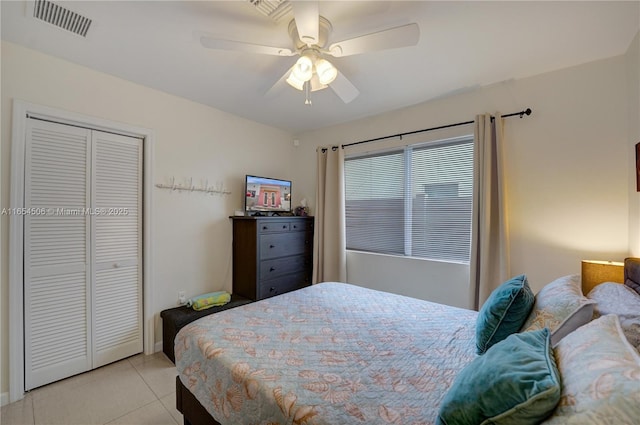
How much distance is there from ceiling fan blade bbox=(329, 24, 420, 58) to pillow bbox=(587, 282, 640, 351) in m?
1.58

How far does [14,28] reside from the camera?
Answer: 1759 millimetres

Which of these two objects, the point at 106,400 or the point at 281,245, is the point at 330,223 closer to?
the point at 281,245

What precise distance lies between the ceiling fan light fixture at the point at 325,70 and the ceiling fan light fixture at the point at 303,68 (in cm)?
7

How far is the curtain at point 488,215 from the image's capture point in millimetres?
2379

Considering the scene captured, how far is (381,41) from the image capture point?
4.90 feet

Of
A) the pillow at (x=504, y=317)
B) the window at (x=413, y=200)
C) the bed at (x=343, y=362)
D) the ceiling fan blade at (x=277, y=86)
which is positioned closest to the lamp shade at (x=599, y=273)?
the bed at (x=343, y=362)

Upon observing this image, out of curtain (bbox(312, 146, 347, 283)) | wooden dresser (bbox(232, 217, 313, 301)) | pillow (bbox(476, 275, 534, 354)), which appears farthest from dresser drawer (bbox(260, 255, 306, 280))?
pillow (bbox(476, 275, 534, 354))

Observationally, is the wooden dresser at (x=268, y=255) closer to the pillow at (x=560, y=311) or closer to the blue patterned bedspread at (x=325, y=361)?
the blue patterned bedspread at (x=325, y=361)

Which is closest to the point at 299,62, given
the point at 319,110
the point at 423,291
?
the point at 319,110

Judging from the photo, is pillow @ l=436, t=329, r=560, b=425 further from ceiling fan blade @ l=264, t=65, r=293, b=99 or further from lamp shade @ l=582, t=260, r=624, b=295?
ceiling fan blade @ l=264, t=65, r=293, b=99

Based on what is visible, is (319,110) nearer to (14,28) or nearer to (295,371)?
(14,28)

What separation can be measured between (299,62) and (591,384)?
1.88 metres

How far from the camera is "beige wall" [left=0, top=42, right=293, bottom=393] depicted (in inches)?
77.1

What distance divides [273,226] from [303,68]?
1902mm
